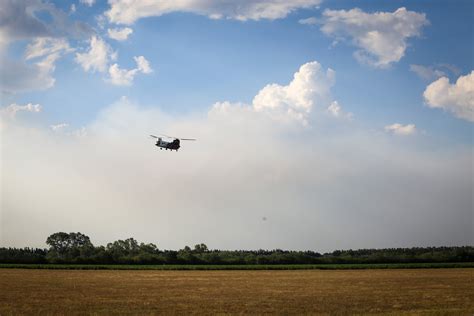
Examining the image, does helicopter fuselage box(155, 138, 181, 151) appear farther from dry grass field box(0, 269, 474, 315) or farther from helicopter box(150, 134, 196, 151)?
dry grass field box(0, 269, 474, 315)

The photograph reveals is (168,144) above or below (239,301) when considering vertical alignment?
above

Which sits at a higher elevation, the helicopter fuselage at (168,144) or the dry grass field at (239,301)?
the helicopter fuselage at (168,144)

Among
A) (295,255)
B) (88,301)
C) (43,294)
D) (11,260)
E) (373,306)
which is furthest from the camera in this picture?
(295,255)

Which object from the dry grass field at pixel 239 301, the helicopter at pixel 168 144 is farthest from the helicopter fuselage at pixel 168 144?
the dry grass field at pixel 239 301

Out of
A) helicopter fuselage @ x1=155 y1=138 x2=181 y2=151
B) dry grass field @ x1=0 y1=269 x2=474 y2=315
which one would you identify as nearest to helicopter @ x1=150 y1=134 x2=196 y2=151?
helicopter fuselage @ x1=155 y1=138 x2=181 y2=151

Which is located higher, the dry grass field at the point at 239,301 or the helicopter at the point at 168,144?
the helicopter at the point at 168,144

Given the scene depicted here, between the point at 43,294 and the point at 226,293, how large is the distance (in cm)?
1258

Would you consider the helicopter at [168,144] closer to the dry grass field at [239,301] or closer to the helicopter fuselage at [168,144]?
the helicopter fuselage at [168,144]

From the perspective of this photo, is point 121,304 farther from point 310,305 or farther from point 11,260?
point 11,260

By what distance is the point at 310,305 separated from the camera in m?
29.2

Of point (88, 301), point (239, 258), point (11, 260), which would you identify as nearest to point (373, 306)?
point (88, 301)

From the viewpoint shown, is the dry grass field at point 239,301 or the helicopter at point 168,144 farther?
the helicopter at point 168,144

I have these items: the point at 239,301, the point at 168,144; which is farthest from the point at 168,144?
the point at 239,301

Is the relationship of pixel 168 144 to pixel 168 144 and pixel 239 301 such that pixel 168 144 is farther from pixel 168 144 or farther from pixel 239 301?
pixel 239 301
